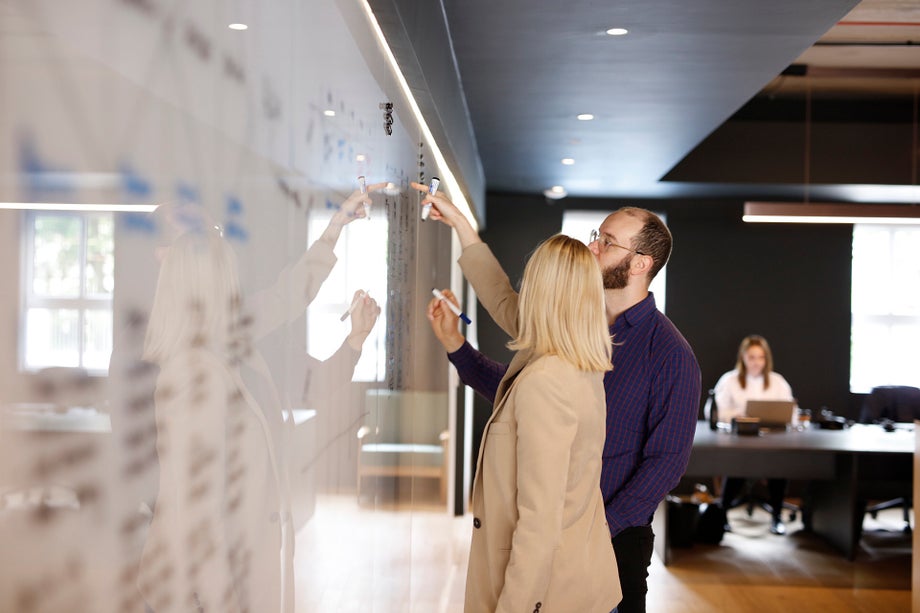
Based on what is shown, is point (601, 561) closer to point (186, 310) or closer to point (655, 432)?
point (655, 432)

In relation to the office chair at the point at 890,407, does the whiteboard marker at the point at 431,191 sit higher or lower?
higher

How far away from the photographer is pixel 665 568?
18.8 feet

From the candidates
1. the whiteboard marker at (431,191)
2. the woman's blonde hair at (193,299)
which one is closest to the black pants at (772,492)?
the whiteboard marker at (431,191)

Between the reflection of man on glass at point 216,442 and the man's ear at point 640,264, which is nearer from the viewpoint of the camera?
the reflection of man on glass at point 216,442

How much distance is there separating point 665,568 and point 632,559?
3735mm

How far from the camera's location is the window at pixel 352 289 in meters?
1.31

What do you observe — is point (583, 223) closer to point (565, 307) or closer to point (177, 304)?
point (565, 307)

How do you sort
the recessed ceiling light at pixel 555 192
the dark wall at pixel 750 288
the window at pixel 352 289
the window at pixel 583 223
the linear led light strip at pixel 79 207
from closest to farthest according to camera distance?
the linear led light strip at pixel 79 207 → the window at pixel 352 289 → the recessed ceiling light at pixel 555 192 → the dark wall at pixel 750 288 → the window at pixel 583 223

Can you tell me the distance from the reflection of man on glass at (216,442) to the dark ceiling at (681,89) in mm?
2346

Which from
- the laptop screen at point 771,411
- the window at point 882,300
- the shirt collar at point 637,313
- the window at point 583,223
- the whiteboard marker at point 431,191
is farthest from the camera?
the window at point 583,223

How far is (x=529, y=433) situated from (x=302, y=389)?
644 millimetres

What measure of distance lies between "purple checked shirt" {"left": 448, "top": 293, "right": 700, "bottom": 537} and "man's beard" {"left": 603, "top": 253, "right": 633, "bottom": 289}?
83 mm

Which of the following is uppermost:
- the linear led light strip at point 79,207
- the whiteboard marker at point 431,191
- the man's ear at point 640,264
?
the whiteboard marker at point 431,191

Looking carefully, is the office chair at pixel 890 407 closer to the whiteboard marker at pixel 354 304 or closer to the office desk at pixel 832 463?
the office desk at pixel 832 463
